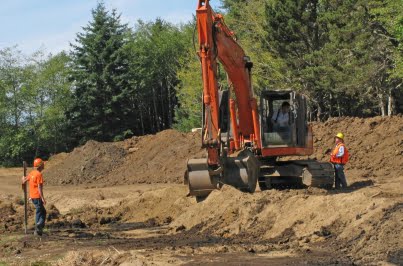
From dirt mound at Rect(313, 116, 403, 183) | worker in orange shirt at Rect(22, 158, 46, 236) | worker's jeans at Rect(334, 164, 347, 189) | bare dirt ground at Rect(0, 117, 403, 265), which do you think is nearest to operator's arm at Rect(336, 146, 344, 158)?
worker's jeans at Rect(334, 164, 347, 189)

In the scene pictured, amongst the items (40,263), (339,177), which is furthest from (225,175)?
(40,263)

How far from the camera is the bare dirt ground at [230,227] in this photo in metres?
9.17

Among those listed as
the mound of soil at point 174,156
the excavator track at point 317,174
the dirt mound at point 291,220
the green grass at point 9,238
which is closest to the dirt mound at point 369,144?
the mound of soil at point 174,156

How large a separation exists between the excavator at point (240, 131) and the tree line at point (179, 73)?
14.8 metres

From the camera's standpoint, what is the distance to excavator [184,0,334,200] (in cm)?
1323

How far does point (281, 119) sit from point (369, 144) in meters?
10.2

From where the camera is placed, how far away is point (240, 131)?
52.7 ft

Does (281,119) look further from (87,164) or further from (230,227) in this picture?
(87,164)

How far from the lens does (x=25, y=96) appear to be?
169ft

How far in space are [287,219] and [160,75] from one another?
53.8 m

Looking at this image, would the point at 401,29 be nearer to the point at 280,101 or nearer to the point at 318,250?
the point at 280,101

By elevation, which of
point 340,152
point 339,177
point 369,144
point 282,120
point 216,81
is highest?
point 216,81

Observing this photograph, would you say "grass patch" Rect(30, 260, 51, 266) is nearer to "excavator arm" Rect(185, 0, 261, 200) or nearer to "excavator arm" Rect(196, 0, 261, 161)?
"excavator arm" Rect(185, 0, 261, 200)

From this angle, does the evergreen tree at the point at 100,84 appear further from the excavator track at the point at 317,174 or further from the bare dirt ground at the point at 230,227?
the excavator track at the point at 317,174
